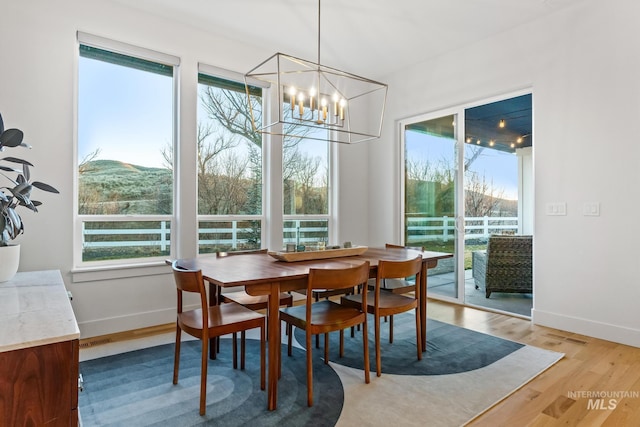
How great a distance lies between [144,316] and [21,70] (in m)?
2.26

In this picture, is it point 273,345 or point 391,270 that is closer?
point 273,345

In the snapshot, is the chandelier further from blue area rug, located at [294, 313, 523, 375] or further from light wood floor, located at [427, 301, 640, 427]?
light wood floor, located at [427, 301, 640, 427]

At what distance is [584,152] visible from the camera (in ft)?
10.5

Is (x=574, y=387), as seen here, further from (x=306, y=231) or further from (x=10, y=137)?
(x=10, y=137)

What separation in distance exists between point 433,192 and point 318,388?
3128mm

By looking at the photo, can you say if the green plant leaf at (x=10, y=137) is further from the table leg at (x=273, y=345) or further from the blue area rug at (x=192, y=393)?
the table leg at (x=273, y=345)

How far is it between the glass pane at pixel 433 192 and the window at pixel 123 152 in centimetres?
300

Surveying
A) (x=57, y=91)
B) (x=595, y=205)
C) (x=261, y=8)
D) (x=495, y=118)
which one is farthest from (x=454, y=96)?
(x=57, y=91)

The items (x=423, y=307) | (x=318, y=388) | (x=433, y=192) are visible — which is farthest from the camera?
(x=433, y=192)

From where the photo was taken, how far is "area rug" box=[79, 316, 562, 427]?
190 centimetres

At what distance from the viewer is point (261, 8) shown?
133 inches

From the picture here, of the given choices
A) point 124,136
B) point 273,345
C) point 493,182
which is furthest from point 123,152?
point 493,182

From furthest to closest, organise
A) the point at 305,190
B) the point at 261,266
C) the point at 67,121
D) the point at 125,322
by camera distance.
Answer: the point at 305,190 → the point at 125,322 → the point at 67,121 → the point at 261,266

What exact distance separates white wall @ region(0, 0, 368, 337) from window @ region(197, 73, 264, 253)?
0.22 metres
